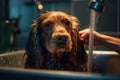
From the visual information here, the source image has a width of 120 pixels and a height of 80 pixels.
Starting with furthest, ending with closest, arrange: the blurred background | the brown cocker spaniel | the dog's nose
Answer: the blurred background
the brown cocker spaniel
the dog's nose

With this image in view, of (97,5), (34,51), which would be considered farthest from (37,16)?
(97,5)

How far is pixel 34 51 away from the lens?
1.08m

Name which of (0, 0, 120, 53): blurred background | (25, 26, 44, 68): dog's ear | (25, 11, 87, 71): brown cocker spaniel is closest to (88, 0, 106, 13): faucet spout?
(0, 0, 120, 53): blurred background

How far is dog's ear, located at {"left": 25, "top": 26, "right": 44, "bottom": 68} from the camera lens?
3.48 ft

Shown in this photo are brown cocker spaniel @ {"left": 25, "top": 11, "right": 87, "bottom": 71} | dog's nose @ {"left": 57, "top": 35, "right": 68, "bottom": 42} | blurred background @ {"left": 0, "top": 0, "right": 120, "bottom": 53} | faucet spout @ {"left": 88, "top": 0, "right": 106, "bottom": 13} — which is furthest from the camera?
blurred background @ {"left": 0, "top": 0, "right": 120, "bottom": 53}

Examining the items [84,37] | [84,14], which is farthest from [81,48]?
[84,14]

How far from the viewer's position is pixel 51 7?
106 inches

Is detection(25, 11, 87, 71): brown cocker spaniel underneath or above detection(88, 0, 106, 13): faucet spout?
underneath

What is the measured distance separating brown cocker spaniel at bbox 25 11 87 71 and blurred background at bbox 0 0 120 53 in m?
0.14

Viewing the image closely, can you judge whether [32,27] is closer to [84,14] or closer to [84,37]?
[84,37]

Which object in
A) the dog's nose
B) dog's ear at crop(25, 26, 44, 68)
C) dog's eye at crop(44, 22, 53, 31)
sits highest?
dog's eye at crop(44, 22, 53, 31)

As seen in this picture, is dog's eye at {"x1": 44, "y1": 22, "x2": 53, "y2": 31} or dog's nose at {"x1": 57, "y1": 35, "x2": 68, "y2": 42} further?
dog's eye at {"x1": 44, "y1": 22, "x2": 53, "y2": 31}

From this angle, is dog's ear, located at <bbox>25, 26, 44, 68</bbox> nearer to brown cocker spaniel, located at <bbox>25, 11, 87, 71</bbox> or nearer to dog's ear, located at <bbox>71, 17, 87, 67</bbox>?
brown cocker spaniel, located at <bbox>25, 11, 87, 71</bbox>

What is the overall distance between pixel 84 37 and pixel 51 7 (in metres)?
1.66
